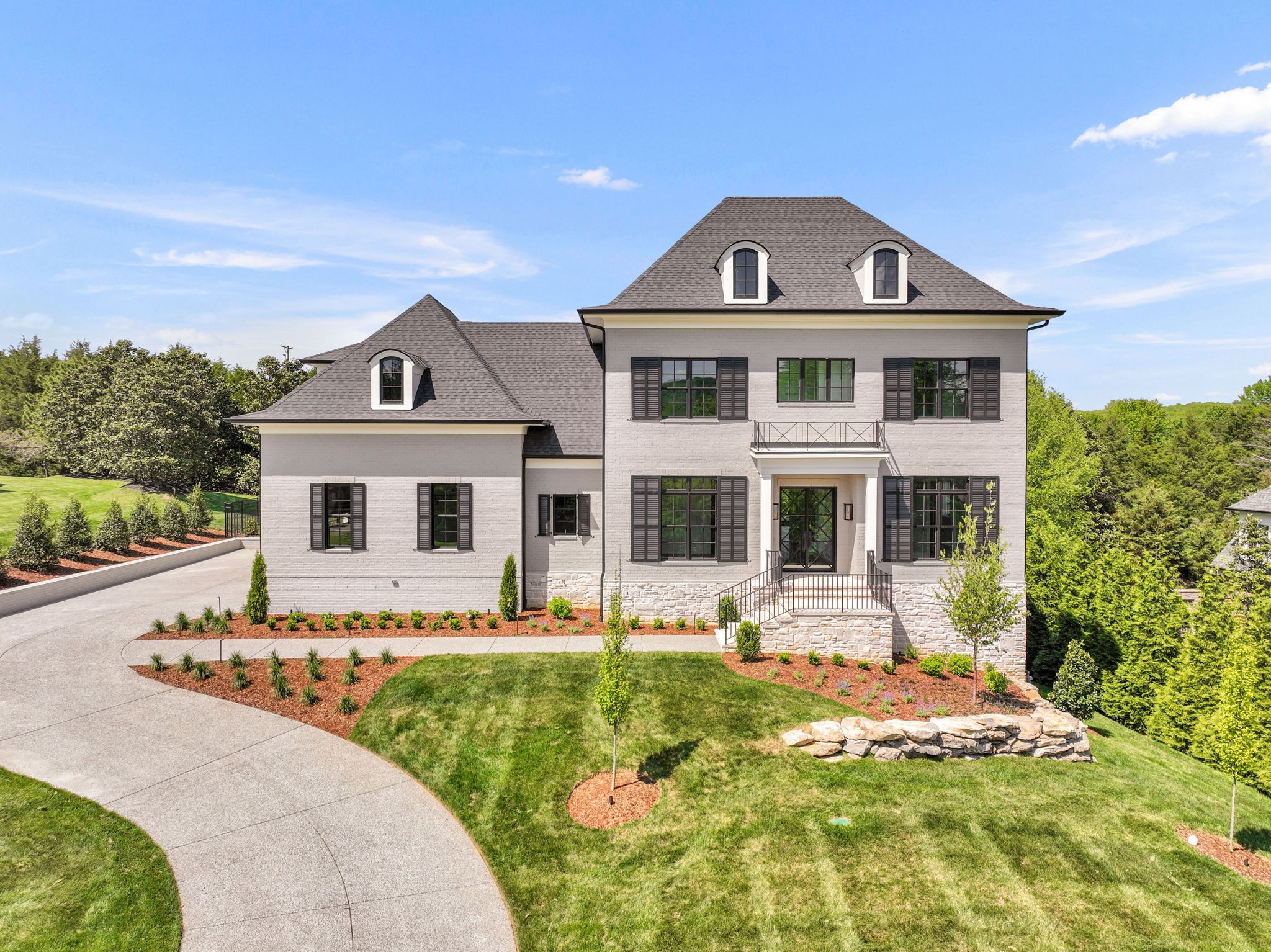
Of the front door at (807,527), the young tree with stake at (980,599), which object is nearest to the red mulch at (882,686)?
the young tree with stake at (980,599)

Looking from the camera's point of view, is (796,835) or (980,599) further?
(980,599)

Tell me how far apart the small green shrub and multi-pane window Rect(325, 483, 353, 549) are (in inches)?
474

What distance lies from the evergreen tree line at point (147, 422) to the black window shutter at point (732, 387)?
2903 cm

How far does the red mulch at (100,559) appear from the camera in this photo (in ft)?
64.3

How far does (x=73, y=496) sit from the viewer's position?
34.7 metres

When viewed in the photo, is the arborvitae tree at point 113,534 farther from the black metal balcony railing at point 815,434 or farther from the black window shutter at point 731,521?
the black metal balcony railing at point 815,434

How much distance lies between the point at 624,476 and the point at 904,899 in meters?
11.6

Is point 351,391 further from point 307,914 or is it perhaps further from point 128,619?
point 307,914

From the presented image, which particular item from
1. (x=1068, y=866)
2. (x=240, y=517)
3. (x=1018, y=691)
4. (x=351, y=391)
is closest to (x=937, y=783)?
(x=1068, y=866)

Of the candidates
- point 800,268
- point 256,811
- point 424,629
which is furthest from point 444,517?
point 800,268

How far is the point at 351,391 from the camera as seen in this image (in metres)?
18.4

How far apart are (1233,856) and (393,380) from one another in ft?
67.7

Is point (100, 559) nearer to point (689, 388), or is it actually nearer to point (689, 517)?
point (689, 517)

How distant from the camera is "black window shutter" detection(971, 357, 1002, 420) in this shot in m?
16.6
